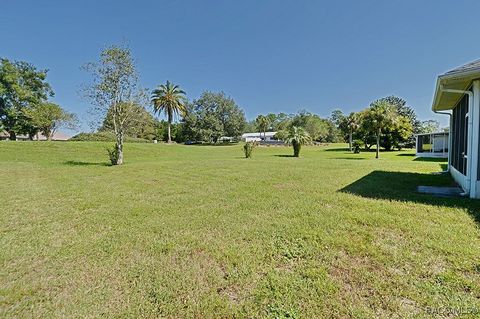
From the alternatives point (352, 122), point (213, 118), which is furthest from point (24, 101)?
point (352, 122)

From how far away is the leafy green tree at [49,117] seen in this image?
38.6 m

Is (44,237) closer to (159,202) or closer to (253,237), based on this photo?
(159,202)

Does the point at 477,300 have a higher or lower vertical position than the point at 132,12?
lower

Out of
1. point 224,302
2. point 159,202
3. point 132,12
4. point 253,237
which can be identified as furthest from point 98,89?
point 224,302

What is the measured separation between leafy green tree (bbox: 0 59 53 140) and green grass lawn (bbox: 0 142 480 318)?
43327 millimetres

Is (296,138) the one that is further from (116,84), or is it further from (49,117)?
(49,117)

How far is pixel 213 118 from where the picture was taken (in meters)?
55.5

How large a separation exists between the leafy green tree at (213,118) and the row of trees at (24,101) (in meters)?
24.5

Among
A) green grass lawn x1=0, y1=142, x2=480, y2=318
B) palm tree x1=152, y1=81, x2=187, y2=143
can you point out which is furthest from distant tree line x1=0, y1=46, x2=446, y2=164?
green grass lawn x1=0, y1=142, x2=480, y2=318

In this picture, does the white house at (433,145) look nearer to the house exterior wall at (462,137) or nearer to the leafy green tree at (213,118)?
the house exterior wall at (462,137)

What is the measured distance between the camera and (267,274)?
9.20ft

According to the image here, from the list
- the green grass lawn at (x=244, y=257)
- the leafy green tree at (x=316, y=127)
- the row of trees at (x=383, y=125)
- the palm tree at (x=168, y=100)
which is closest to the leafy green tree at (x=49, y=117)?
the palm tree at (x=168, y=100)

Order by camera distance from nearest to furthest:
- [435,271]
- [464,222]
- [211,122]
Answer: [435,271] → [464,222] → [211,122]

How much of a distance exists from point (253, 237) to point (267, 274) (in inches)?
40.4
